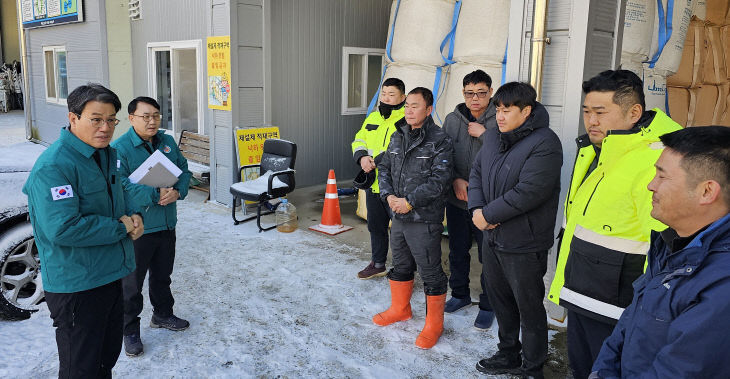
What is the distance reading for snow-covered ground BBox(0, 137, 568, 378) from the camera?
319 cm

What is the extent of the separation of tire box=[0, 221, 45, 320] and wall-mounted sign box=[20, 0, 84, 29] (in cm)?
830

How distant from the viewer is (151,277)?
3568mm

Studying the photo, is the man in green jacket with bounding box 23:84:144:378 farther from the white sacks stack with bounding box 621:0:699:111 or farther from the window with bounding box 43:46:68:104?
the window with bounding box 43:46:68:104

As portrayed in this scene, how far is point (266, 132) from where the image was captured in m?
7.07

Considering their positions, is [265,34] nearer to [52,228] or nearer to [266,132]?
[266,132]

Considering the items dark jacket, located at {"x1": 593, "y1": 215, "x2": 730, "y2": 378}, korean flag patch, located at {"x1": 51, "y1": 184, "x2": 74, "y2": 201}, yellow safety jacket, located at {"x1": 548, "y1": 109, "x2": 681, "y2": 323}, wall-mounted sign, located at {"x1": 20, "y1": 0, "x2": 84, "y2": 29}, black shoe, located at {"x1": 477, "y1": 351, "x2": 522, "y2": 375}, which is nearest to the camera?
dark jacket, located at {"x1": 593, "y1": 215, "x2": 730, "y2": 378}

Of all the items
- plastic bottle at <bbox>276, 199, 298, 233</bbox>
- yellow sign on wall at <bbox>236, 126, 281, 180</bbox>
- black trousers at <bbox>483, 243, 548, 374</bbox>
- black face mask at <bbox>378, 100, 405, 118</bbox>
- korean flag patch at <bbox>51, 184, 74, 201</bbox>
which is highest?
black face mask at <bbox>378, 100, 405, 118</bbox>

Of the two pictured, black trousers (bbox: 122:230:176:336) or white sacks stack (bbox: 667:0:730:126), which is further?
white sacks stack (bbox: 667:0:730:126)

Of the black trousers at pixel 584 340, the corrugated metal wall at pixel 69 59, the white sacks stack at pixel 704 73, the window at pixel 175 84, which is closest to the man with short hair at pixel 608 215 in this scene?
the black trousers at pixel 584 340

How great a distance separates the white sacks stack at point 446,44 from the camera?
501 centimetres

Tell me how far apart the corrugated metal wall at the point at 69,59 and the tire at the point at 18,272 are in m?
7.12

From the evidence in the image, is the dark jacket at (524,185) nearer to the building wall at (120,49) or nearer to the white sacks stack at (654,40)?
the white sacks stack at (654,40)

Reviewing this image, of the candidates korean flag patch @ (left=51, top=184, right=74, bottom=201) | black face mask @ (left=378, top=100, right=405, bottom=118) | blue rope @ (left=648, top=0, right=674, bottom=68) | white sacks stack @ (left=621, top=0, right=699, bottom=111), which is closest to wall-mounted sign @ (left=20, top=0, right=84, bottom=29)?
black face mask @ (left=378, top=100, right=405, bottom=118)

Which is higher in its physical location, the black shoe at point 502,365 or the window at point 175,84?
the window at point 175,84
